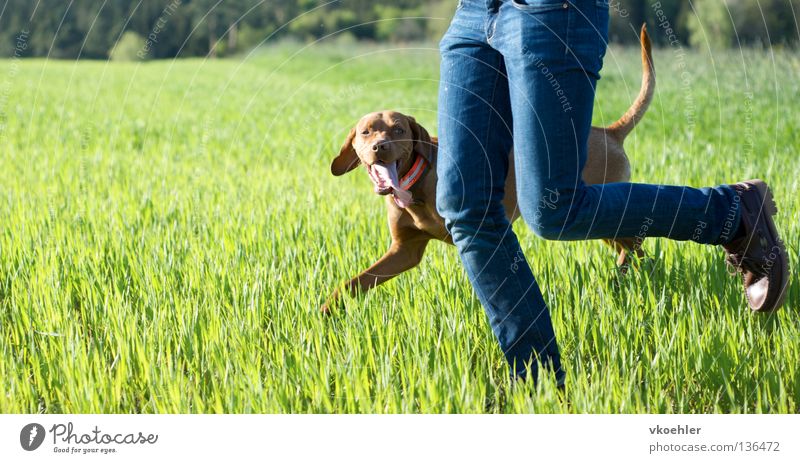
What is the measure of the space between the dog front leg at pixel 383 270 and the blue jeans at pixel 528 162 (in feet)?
2.49

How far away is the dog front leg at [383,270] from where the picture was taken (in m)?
3.59

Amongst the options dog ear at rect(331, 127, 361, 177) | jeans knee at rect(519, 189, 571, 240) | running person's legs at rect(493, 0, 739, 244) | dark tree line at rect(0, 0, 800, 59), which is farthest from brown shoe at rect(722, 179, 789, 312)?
dark tree line at rect(0, 0, 800, 59)

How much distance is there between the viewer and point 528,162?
8.70ft

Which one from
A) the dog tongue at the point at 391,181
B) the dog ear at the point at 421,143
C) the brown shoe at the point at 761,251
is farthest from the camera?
the dog ear at the point at 421,143

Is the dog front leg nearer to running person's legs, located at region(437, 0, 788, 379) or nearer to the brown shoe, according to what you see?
running person's legs, located at region(437, 0, 788, 379)

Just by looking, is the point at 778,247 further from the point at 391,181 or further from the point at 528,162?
the point at 391,181

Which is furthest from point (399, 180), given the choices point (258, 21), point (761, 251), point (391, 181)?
point (258, 21)

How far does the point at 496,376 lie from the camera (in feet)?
10.1

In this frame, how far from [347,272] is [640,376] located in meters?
1.69

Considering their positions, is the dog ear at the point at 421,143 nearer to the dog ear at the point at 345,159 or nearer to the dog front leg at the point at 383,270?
the dog ear at the point at 345,159

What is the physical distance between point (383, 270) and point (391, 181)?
1.47 ft

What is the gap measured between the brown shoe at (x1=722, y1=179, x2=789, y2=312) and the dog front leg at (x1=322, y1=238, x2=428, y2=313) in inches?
51.0

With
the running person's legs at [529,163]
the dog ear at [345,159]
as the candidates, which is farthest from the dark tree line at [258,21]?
the running person's legs at [529,163]

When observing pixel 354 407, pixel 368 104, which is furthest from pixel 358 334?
pixel 368 104
